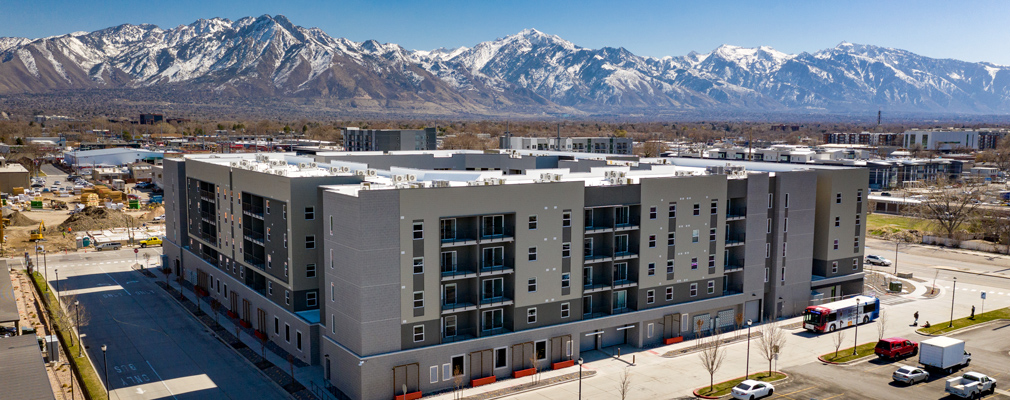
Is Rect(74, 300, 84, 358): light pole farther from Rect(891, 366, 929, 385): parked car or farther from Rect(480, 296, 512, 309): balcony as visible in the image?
Rect(891, 366, 929, 385): parked car

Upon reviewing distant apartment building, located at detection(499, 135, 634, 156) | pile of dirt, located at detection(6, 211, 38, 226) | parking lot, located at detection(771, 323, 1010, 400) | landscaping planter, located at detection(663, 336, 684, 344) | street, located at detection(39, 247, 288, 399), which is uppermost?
distant apartment building, located at detection(499, 135, 634, 156)

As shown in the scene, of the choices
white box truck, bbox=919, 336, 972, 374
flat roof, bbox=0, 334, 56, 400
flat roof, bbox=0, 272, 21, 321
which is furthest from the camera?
flat roof, bbox=0, 272, 21, 321

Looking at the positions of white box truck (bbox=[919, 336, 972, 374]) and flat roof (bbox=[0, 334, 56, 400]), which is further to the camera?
white box truck (bbox=[919, 336, 972, 374])

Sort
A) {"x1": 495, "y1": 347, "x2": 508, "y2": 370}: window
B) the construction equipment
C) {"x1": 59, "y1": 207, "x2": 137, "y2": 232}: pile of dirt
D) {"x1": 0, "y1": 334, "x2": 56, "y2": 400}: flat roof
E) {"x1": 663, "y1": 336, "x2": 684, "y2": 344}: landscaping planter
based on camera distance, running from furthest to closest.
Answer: {"x1": 59, "y1": 207, "x2": 137, "y2": 232}: pile of dirt
the construction equipment
{"x1": 663, "y1": 336, "x2": 684, "y2": 344}: landscaping planter
{"x1": 495, "y1": 347, "x2": 508, "y2": 370}: window
{"x1": 0, "y1": 334, "x2": 56, "y2": 400}: flat roof

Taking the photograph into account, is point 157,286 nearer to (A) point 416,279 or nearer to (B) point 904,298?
(A) point 416,279

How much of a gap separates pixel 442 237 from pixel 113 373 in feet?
77.1

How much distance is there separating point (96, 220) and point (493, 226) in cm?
8609

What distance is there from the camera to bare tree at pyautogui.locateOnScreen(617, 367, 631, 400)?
40.9 meters

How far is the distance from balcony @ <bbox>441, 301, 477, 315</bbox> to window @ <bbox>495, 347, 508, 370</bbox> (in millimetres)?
3313

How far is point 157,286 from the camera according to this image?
7106 cm

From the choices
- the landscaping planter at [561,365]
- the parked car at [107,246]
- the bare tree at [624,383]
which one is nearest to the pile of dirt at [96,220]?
the parked car at [107,246]

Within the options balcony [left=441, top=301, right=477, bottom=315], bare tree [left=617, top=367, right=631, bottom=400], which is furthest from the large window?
bare tree [left=617, top=367, right=631, bottom=400]

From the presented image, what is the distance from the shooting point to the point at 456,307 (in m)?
44.3

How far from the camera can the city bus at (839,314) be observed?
55625 millimetres
